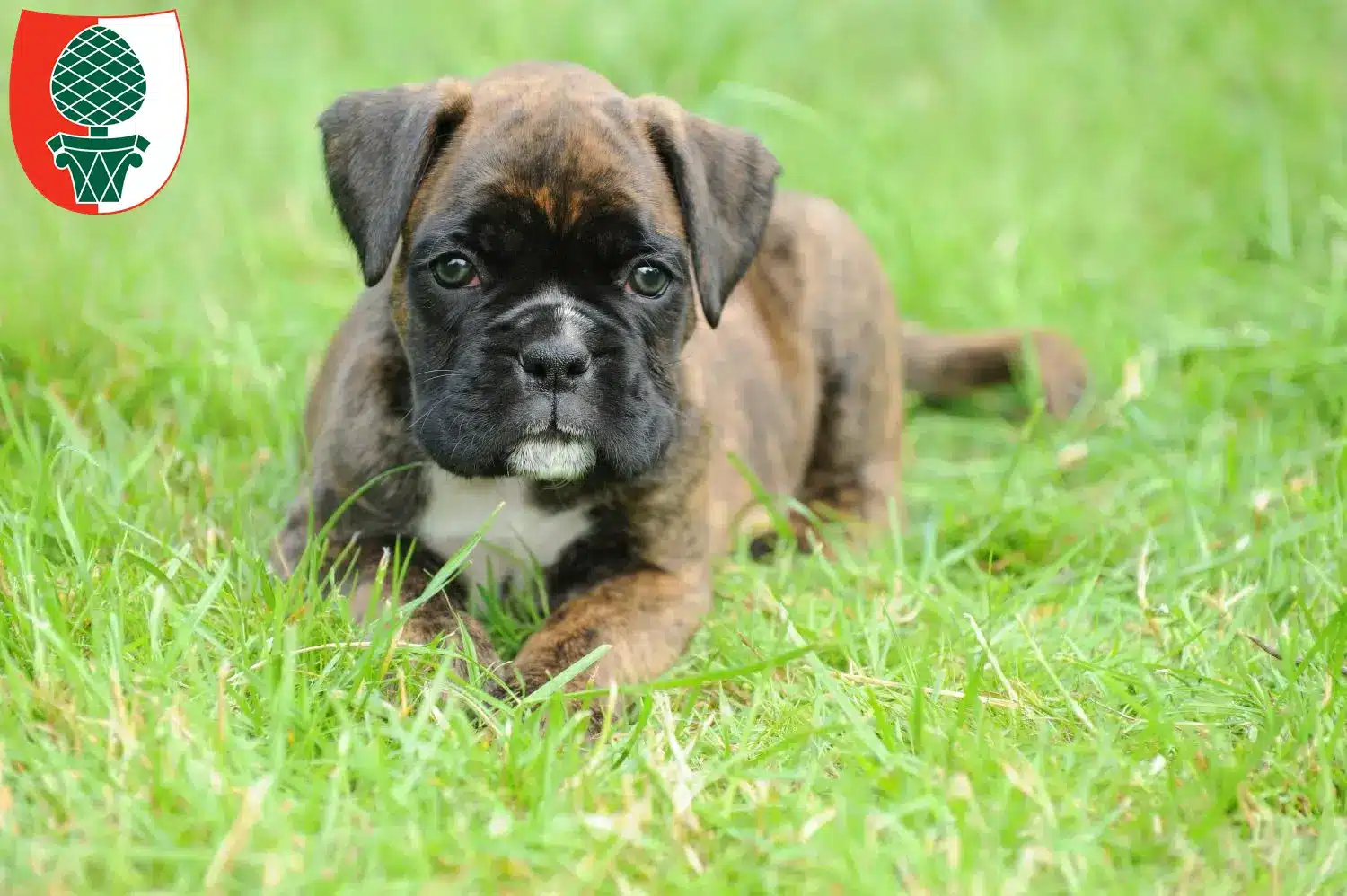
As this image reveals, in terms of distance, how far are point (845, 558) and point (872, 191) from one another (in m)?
2.83

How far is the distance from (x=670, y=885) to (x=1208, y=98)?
22.1ft

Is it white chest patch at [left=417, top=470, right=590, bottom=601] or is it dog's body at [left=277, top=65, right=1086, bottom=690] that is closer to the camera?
dog's body at [left=277, top=65, right=1086, bottom=690]

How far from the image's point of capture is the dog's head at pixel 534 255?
12.1 ft

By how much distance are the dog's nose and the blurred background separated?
138cm

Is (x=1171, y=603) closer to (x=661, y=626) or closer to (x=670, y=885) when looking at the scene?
(x=661, y=626)

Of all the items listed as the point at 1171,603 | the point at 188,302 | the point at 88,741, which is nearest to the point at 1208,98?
the point at 1171,603

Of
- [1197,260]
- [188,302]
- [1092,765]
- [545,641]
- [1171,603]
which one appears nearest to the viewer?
[1092,765]

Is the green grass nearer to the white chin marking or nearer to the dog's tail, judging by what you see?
the dog's tail

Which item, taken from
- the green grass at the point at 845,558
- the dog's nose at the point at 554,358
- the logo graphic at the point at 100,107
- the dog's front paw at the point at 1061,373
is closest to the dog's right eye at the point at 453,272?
the dog's nose at the point at 554,358

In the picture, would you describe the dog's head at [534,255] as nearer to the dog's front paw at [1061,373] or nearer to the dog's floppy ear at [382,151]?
the dog's floppy ear at [382,151]

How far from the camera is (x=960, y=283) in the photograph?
6.78 meters

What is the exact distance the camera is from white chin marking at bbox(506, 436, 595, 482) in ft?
12.1

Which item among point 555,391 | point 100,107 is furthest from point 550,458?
point 100,107

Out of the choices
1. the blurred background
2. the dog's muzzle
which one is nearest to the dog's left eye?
the dog's muzzle
